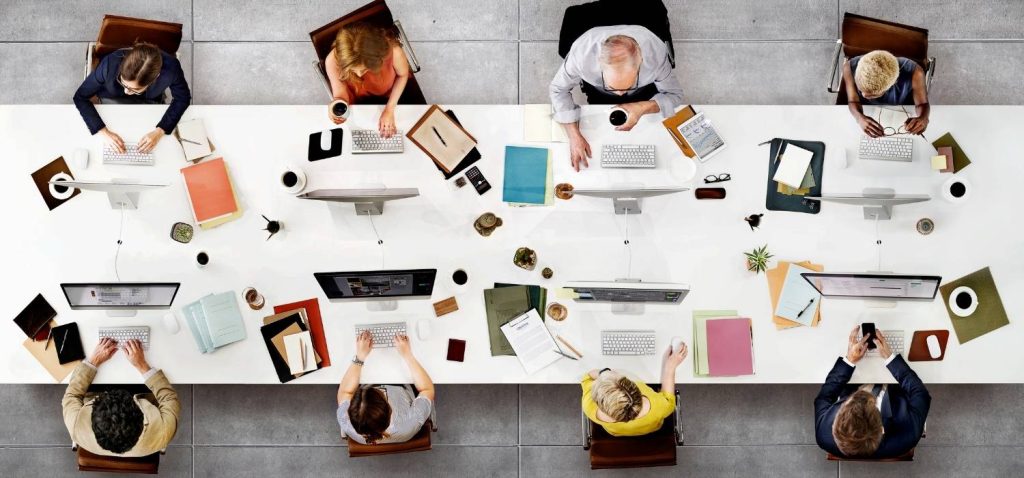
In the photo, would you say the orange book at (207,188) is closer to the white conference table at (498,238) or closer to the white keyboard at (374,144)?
the white conference table at (498,238)

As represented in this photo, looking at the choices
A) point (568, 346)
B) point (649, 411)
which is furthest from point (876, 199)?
point (568, 346)

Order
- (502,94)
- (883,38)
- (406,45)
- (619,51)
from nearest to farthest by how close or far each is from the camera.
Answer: (619,51) → (883,38) → (406,45) → (502,94)

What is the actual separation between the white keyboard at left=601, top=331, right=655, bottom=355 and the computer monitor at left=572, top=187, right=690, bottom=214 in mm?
512

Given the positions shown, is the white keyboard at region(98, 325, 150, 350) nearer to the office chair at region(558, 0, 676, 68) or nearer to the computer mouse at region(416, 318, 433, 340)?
the computer mouse at region(416, 318, 433, 340)

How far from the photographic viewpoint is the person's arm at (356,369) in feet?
9.15

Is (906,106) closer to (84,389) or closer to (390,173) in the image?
(390,173)

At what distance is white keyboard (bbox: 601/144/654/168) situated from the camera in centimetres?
276

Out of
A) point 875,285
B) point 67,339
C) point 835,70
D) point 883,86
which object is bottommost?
point 67,339

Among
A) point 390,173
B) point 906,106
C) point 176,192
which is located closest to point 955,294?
point 906,106

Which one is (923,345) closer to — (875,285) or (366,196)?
(875,285)

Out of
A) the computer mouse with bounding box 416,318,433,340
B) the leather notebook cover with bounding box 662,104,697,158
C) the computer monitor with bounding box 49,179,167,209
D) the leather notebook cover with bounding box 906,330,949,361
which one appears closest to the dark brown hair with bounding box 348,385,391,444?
the computer mouse with bounding box 416,318,433,340

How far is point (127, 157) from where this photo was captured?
9.23ft

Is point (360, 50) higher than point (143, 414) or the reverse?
higher

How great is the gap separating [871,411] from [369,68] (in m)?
2.41
